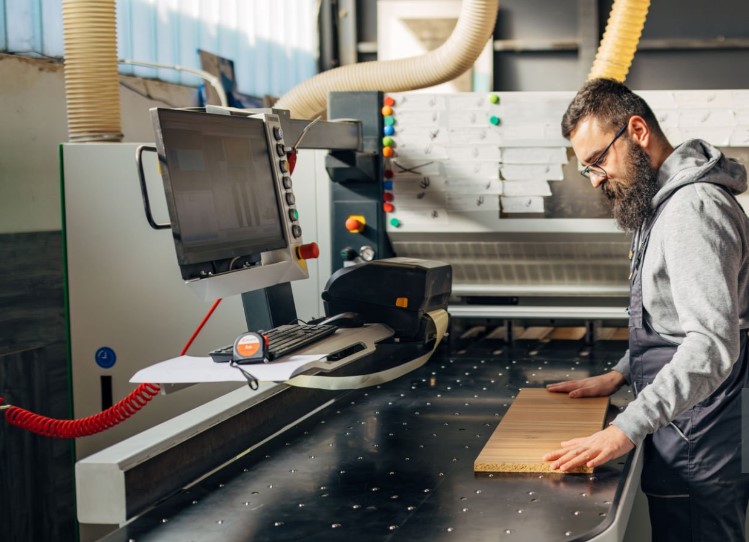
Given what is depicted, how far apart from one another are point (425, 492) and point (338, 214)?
132cm

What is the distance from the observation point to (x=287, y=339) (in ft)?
5.22

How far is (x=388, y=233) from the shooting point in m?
2.64

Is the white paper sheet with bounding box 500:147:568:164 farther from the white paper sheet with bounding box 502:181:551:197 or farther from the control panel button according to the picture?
the control panel button

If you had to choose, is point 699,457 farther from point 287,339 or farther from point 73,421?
point 73,421

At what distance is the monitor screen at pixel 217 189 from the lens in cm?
143

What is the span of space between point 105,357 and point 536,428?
1.27m

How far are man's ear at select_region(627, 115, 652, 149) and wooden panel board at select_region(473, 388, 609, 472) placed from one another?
53cm

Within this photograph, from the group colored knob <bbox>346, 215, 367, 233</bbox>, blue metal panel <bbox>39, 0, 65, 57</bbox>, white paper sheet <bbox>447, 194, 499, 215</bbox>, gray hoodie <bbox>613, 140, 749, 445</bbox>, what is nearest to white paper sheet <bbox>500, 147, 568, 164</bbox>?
white paper sheet <bbox>447, 194, 499, 215</bbox>

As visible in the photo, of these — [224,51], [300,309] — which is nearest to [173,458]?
[300,309]

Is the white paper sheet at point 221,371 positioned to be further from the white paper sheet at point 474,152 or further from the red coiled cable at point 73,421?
the white paper sheet at point 474,152

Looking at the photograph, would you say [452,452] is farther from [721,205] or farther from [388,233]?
[388,233]

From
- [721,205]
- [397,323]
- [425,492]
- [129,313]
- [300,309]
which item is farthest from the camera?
[300,309]

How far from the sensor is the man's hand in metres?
1.41

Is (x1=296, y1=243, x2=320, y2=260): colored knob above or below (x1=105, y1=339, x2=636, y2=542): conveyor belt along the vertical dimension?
above
